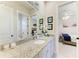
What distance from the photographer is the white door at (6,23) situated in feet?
4.85

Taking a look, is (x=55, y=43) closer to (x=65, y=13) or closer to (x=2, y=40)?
(x=2, y=40)

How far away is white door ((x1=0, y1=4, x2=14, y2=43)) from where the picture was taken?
148cm

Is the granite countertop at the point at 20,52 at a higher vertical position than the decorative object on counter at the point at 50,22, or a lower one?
lower

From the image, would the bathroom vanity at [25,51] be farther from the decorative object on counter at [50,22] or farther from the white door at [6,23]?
the decorative object on counter at [50,22]

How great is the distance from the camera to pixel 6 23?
156 cm

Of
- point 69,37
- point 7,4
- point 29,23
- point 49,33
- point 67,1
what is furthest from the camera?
point 69,37

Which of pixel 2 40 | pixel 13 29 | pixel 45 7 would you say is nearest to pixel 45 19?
pixel 45 7

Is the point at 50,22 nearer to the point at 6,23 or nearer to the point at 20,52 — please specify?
the point at 6,23

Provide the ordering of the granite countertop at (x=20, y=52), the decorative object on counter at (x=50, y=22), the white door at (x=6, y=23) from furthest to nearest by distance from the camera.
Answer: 1. the decorative object on counter at (x=50, y=22)
2. the white door at (x=6, y=23)
3. the granite countertop at (x=20, y=52)

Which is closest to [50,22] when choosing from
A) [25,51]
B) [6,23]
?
[6,23]

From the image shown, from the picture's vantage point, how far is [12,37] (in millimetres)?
1773

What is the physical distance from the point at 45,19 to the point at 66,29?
17.0 ft

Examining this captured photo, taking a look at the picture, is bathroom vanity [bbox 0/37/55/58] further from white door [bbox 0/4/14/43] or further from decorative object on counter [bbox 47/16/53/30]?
decorative object on counter [bbox 47/16/53/30]

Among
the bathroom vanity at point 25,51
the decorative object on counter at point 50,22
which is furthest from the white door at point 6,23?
the decorative object on counter at point 50,22
